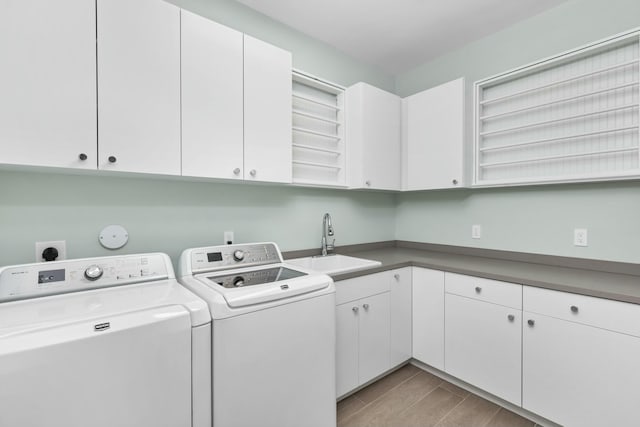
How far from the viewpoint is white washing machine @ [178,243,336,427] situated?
1.14m

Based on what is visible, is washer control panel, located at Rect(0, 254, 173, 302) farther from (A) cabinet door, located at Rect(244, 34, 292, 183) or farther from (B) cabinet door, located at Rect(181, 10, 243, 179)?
(A) cabinet door, located at Rect(244, 34, 292, 183)

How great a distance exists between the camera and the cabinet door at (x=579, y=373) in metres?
1.36

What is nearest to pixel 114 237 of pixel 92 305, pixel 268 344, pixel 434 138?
pixel 92 305

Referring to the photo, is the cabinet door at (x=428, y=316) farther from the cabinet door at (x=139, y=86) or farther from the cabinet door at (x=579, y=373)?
the cabinet door at (x=139, y=86)

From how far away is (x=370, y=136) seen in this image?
242 cm

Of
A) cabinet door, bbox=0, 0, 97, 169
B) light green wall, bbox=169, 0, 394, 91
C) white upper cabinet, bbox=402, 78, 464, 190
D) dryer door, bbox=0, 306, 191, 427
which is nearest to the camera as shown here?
dryer door, bbox=0, 306, 191, 427

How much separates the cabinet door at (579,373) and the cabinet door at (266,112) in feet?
5.66

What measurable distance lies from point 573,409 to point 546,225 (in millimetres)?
1121

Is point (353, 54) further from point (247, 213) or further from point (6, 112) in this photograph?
point (6, 112)

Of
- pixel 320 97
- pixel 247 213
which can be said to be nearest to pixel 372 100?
pixel 320 97

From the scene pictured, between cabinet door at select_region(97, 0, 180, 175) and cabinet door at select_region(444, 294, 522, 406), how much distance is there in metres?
1.96

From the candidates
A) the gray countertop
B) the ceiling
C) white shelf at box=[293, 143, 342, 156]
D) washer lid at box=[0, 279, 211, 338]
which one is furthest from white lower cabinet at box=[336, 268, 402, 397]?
the ceiling

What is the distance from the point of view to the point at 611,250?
180 cm

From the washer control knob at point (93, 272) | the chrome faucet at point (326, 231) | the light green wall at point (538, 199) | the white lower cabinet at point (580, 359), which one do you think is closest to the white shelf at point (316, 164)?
the chrome faucet at point (326, 231)
